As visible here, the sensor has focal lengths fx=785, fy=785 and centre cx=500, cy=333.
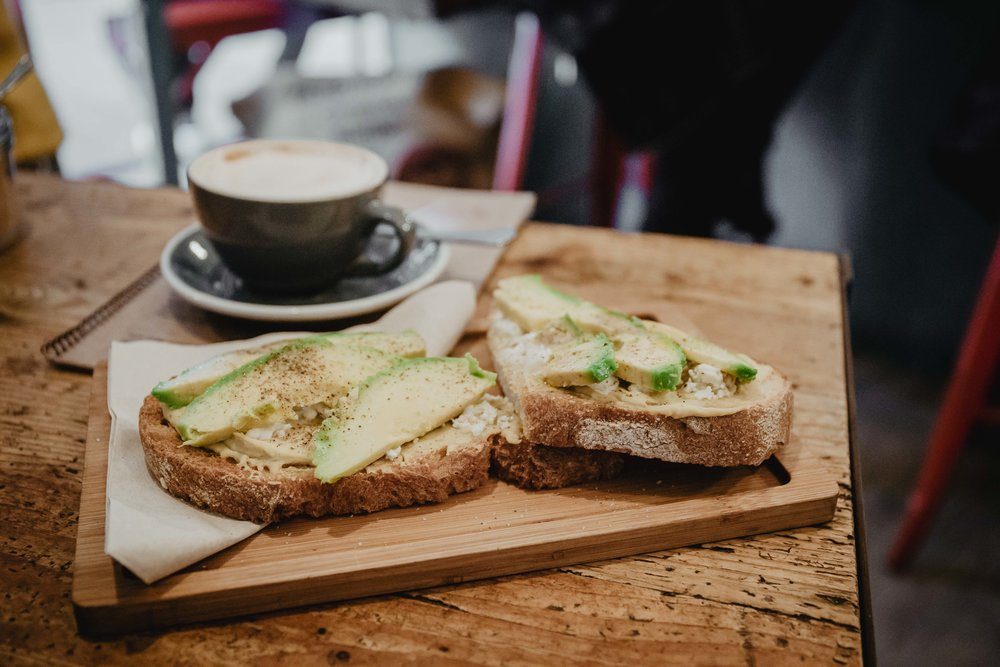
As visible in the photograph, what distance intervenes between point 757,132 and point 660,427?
5.29 feet

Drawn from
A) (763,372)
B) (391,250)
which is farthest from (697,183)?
(763,372)

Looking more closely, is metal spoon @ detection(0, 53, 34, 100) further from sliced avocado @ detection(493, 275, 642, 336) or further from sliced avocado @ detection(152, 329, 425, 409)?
sliced avocado @ detection(493, 275, 642, 336)

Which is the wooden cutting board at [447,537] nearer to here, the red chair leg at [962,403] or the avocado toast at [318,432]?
the avocado toast at [318,432]

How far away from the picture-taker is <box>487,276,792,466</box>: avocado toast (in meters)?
0.98

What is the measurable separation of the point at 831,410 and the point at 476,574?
644mm

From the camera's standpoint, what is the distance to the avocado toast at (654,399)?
0.98 metres

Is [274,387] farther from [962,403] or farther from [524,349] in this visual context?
[962,403]

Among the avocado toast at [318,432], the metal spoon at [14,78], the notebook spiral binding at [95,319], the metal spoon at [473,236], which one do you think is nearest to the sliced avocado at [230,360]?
the avocado toast at [318,432]

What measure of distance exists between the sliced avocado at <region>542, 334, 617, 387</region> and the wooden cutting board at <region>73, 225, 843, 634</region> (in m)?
0.14

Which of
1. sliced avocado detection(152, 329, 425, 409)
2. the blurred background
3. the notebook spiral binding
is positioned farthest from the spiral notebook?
the blurred background

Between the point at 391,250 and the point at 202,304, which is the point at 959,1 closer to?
the point at 391,250

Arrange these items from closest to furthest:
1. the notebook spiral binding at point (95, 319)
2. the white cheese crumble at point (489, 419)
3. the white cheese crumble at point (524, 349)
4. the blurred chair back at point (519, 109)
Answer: the white cheese crumble at point (489, 419), the white cheese crumble at point (524, 349), the notebook spiral binding at point (95, 319), the blurred chair back at point (519, 109)

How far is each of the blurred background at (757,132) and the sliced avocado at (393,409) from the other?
1460 millimetres

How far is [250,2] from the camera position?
4.03 metres
